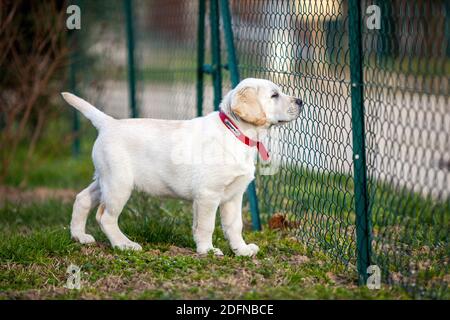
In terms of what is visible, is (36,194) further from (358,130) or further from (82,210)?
(358,130)

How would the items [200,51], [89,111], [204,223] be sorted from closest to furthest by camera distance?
[204,223]
[89,111]
[200,51]

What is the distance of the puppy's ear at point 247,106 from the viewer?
4113mm

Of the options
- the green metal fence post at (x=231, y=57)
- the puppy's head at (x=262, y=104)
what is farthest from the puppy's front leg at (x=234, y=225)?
the green metal fence post at (x=231, y=57)

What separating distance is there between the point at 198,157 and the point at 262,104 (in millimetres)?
478

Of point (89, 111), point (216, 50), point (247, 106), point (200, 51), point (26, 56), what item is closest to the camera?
point (247, 106)

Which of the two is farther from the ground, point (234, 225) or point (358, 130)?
point (358, 130)

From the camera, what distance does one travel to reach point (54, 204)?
252 inches

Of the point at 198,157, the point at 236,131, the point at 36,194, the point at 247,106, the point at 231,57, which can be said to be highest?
the point at 231,57

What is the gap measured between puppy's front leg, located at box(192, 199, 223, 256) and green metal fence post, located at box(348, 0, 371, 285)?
91 cm

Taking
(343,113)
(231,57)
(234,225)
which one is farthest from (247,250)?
(231,57)

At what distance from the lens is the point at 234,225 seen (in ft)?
14.5

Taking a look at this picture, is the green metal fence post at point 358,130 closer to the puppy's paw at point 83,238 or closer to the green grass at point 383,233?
the green grass at point 383,233
